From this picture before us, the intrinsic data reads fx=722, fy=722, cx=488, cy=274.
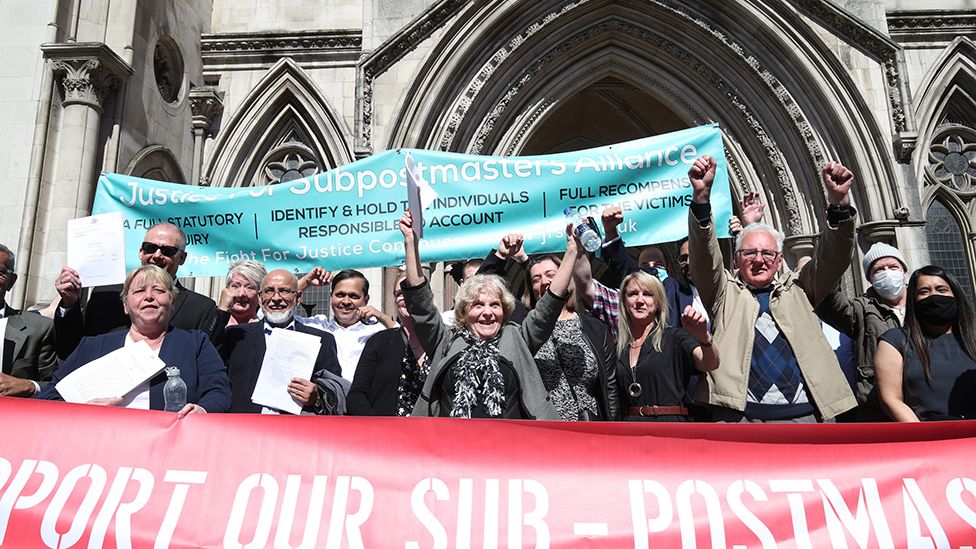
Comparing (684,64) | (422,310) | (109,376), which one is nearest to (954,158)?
(684,64)

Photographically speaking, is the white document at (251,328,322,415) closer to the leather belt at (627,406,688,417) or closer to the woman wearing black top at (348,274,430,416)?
the woman wearing black top at (348,274,430,416)

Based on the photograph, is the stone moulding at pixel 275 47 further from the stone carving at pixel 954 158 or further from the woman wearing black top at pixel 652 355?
the stone carving at pixel 954 158

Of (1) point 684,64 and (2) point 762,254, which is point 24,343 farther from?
(1) point 684,64

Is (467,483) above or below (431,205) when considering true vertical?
below

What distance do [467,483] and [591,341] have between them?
3.92 ft

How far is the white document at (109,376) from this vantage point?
3416 mm

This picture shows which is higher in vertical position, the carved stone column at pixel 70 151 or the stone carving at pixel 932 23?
the stone carving at pixel 932 23

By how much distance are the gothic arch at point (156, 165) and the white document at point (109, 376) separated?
19.2ft

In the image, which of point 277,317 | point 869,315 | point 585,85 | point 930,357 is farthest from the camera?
point 585,85

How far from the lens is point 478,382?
339 centimetres

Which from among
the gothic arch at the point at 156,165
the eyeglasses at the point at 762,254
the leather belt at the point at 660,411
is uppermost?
the gothic arch at the point at 156,165

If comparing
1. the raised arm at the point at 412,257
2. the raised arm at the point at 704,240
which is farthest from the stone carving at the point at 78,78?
the raised arm at the point at 704,240

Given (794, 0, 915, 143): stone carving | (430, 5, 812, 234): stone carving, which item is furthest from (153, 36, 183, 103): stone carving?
(794, 0, 915, 143): stone carving

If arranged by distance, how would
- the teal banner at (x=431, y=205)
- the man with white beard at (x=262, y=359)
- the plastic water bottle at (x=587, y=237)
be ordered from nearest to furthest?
the plastic water bottle at (x=587, y=237), the man with white beard at (x=262, y=359), the teal banner at (x=431, y=205)
